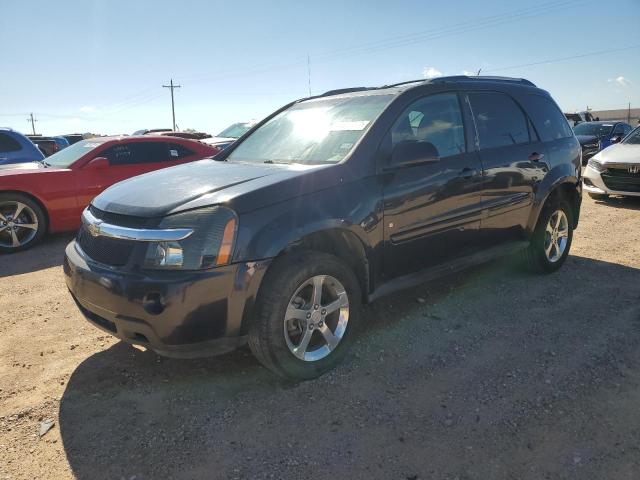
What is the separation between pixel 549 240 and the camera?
4.90 m

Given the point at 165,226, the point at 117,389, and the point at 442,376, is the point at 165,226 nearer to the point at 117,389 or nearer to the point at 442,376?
the point at 117,389

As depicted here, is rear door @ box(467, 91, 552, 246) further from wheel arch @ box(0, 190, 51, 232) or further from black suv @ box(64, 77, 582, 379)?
wheel arch @ box(0, 190, 51, 232)

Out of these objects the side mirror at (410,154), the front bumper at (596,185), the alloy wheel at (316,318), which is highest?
the side mirror at (410,154)

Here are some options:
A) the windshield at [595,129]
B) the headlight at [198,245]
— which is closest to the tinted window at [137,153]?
the headlight at [198,245]

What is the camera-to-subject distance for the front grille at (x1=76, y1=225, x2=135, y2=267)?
2727 millimetres

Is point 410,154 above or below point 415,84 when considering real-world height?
below

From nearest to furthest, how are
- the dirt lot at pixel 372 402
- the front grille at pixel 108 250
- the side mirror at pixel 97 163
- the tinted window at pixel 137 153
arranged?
the dirt lot at pixel 372 402
the front grille at pixel 108 250
the side mirror at pixel 97 163
the tinted window at pixel 137 153

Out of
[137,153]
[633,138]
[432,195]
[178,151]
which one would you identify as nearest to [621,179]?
[633,138]

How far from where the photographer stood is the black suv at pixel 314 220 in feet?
8.66

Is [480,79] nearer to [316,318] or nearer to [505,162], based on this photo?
[505,162]

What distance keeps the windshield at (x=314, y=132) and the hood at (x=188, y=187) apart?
23cm

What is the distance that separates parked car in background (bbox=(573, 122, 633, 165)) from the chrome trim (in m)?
14.6

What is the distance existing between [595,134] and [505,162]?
45.0 ft

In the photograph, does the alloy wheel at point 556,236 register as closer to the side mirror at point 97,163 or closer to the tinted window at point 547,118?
the tinted window at point 547,118
